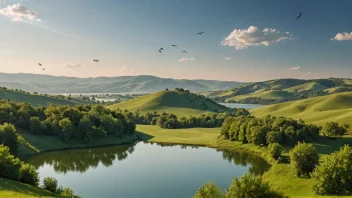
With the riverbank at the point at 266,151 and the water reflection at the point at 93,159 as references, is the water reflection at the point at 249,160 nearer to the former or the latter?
the water reflection at the point at 93,159

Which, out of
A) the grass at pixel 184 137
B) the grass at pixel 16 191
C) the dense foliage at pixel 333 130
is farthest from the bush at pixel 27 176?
the dense foliage at pixel 333 130

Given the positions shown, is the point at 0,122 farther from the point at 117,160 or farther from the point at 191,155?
the point at 191,155

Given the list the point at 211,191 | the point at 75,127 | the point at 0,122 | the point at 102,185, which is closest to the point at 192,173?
the point at 102,185

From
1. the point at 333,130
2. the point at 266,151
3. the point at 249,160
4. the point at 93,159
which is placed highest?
the point at 333,130

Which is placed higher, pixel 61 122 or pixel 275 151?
pixel 61 122

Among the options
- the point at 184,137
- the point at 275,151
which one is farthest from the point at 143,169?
the point at 184,137

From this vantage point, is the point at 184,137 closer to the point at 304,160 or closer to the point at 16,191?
the point at 304,160
